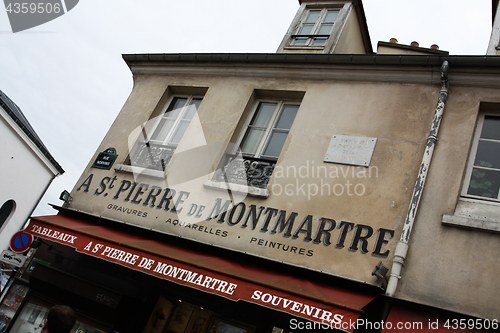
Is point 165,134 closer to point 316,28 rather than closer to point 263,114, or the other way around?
point 263,114

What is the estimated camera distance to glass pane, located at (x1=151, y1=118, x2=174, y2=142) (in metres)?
7.21

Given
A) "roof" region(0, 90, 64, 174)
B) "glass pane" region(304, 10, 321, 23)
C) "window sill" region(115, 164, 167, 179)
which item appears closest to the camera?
"window sill" region(115, 164, 167, 179)

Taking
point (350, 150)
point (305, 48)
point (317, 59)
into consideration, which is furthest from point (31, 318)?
point (305, 48)

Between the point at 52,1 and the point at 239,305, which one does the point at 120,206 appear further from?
the point at 52,1

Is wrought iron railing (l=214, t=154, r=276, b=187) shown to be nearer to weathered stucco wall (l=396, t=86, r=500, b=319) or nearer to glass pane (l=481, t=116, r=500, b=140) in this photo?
weathered stucco wall (l=396, t=86, r=500, b=319)

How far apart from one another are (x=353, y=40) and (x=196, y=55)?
3.91m

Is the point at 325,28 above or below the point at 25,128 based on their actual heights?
above

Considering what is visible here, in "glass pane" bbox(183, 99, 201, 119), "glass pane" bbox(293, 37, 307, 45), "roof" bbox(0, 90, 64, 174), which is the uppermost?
"glass pane" bbox(293, 37, 307, 45)

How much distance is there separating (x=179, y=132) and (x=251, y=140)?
1.60m

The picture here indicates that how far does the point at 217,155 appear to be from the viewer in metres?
6.22

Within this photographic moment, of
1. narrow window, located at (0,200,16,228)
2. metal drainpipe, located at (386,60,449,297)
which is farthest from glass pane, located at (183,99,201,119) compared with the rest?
A: narrow window, located at (0,200,16,228)

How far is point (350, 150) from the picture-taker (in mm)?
5406

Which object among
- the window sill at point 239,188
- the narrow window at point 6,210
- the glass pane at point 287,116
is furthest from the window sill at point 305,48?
the narrow window at point 6,210

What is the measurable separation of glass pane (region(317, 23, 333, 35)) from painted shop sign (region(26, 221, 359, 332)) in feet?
19.4
